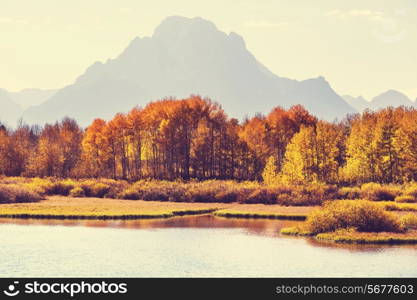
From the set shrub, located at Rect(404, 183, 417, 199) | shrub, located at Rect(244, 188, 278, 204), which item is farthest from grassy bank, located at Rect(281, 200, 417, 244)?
shrub, located at Rect(244, 188, 278, 204)

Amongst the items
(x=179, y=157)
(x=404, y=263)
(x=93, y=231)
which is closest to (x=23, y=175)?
(x=179, y=157)

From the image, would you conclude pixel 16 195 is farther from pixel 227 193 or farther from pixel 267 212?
pixel 267 212

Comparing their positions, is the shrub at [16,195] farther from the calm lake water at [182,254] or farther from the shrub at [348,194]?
the shrub at [348,194]

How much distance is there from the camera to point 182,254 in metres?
41.4

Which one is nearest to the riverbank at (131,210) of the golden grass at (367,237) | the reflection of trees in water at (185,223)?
the reflection of trees in water at (185,223)

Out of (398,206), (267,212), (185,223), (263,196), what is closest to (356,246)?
(185,223)

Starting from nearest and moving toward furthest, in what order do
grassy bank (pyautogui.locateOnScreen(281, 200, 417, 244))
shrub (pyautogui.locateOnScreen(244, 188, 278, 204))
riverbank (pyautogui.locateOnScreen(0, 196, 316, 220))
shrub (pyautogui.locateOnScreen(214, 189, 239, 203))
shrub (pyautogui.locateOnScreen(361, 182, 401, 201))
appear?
grassy bank (pyautogui.locateOnScreen(281, 200, 417, 244)) → riverbank (pyautogui.locateOnScreen(0, 196, 316, 220)) → shrub (pyautogui.locateOnScreen(361, 182, 401, 201)) → shrub (pyautogui.locateOnScreen(244, 188, 278, 204)) → shrub (pyautogui.locateOnScreen(214, 189, 239, 203))

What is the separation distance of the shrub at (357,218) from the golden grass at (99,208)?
63.9 feet

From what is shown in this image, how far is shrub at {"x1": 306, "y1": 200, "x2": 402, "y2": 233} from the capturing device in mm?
48719

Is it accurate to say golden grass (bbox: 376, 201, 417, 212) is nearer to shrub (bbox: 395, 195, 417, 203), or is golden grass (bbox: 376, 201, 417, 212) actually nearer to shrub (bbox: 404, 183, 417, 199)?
shrub (bbox: 395, 195, 417, 203)

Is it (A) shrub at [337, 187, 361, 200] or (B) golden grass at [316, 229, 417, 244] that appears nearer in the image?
(B) golden grass at [316, 229, 417, 244]

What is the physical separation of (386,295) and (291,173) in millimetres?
60350

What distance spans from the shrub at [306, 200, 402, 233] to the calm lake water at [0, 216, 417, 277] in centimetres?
282

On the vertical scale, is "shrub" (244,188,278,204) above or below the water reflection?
above
